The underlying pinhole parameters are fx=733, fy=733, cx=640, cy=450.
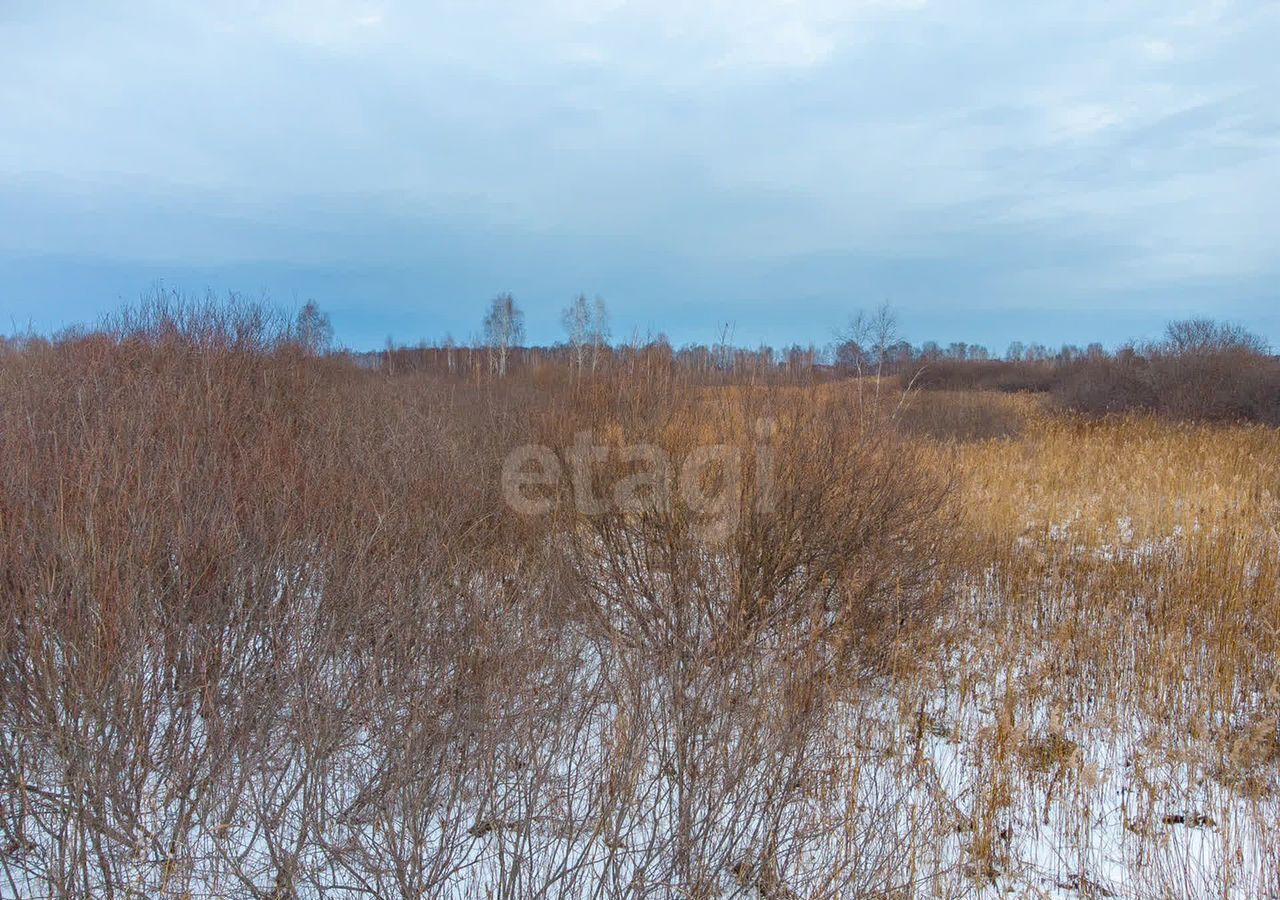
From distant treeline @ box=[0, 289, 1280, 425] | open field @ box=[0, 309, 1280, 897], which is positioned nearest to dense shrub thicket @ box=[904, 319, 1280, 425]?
distant treeline @ box=[0, 289, 1280, 425]

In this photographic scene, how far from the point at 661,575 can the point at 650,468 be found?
0.67 metres

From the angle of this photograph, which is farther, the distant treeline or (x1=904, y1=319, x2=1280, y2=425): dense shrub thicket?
(x1=904, y1=319, x2=1280, y2=425): dense shrub thicket

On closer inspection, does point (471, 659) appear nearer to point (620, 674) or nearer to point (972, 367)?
point (620, 674)

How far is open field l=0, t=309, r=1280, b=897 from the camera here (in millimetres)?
2609

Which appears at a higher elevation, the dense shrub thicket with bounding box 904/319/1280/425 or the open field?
the dense shrub thicket with bounding box 904/319/1280/425

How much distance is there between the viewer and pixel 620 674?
324cm

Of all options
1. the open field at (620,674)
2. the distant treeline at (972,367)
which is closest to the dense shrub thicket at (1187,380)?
the distant treeline at (972,367)
